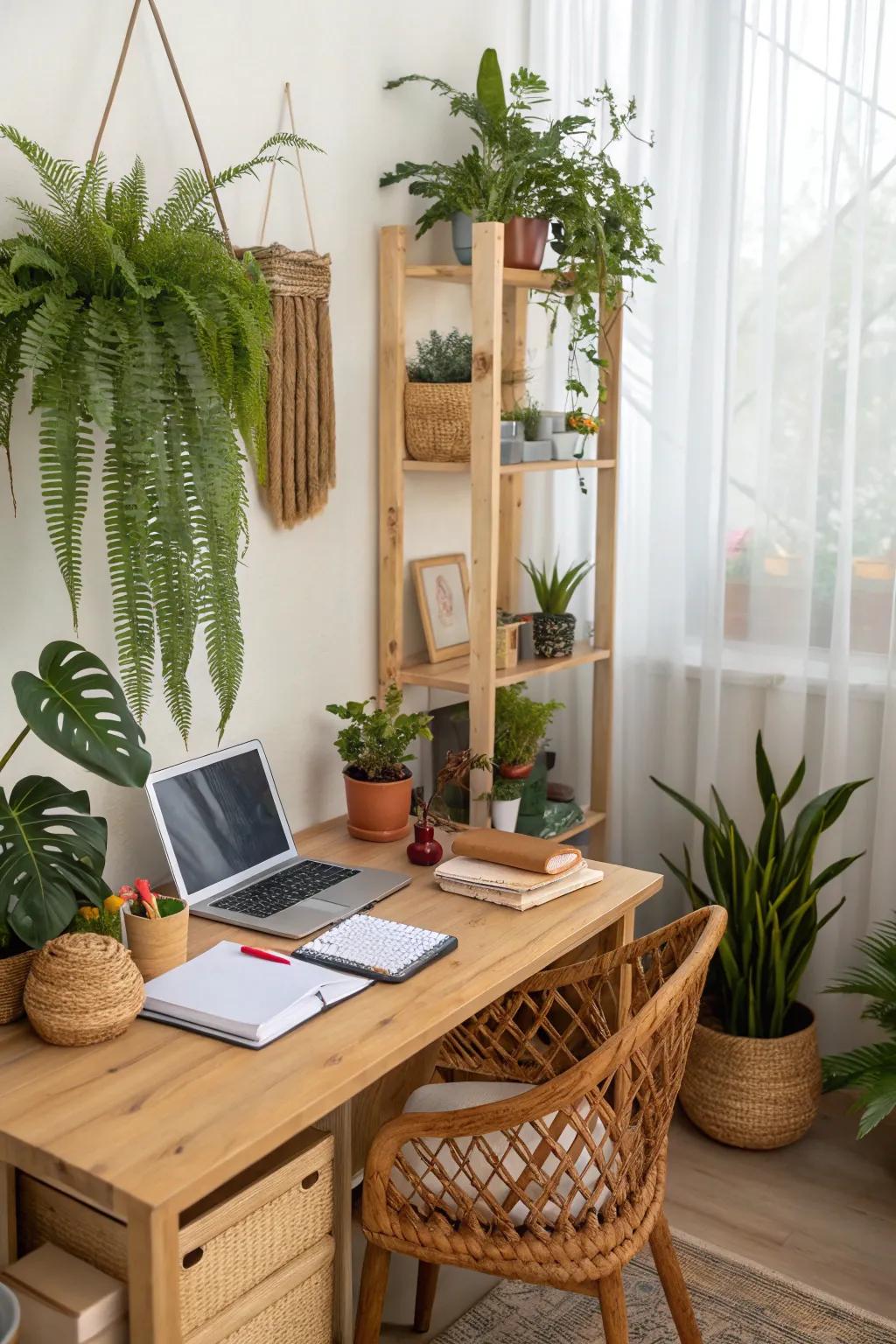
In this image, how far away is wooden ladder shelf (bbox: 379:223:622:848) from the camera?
2.36 meters

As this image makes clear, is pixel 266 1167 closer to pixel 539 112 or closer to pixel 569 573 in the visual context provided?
pixel 569 573

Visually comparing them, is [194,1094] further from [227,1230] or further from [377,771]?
[377,771]

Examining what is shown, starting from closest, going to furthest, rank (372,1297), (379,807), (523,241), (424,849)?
(372,1297)
(424,849)
(379,807)
(523,241)

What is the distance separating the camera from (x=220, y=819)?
2.14m

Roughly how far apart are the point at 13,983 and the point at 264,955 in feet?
1.13

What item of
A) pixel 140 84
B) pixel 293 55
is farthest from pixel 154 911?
pixel 293 55

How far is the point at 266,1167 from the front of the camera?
1.64 meters

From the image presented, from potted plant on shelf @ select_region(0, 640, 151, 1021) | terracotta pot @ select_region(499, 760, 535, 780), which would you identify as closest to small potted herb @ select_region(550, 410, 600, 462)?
terracotta pot @ select_region(499, 760, 535, 780)

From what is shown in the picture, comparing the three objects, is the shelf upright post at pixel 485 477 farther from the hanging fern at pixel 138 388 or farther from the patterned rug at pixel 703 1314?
the patterned rug at pixel 703 1314

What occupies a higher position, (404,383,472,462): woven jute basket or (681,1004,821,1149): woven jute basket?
(404,383,472,462): woven jute basket

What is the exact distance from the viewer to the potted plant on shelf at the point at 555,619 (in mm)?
2752

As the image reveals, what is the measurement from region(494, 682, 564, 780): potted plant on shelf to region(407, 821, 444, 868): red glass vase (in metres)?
0.33

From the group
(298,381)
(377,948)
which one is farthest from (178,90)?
(377,948)

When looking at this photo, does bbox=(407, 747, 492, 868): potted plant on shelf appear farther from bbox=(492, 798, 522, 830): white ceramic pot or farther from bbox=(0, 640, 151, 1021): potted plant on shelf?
bbox=(0, 640, 151, 1021): potted plant on shelf
